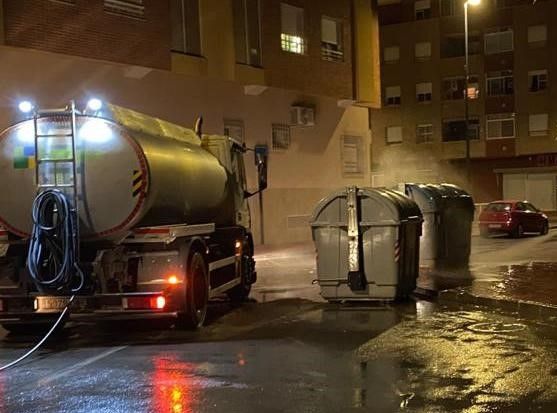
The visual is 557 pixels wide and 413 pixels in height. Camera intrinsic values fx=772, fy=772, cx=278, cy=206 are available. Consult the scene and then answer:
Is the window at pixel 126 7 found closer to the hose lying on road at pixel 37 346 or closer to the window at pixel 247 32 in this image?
the window at pixel 247 32

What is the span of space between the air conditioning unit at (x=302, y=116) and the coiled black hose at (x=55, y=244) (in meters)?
18.9

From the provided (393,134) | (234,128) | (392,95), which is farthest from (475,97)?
(234,128)

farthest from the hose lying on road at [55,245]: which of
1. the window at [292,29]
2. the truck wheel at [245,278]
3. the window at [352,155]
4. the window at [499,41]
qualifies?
the window at [499,41]

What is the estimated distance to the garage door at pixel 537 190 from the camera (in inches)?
1964

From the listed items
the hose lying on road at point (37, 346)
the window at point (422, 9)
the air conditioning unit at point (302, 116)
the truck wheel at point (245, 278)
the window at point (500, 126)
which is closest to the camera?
the hose lying on road at point (37, 346)

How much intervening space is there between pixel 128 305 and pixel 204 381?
2.51 metres

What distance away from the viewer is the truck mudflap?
9.38 meters

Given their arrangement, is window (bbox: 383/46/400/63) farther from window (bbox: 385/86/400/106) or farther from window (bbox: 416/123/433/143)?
window (bbox: 416/123/433/143)

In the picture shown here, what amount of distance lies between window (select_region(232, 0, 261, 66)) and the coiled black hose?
53.9 ft

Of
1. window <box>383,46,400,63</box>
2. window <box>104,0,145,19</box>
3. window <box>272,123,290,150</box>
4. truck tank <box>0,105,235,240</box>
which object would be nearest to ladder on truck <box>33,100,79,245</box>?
truck tank <box>0,105,235,240</box>

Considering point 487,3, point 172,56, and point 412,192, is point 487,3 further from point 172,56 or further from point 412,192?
point 412,192

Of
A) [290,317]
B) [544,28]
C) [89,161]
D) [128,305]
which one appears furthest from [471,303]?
[544,28]

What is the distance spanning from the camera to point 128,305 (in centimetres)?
945

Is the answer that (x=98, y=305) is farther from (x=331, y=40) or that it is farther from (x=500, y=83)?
(x=500, y=83)
